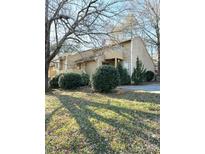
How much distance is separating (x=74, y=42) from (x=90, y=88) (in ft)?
1.65

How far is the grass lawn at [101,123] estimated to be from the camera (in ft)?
4.32

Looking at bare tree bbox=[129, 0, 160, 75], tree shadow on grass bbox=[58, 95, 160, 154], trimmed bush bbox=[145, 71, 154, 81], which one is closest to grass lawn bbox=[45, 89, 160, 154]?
tree shadow on grass bbox=[58, 95, 160, 154]

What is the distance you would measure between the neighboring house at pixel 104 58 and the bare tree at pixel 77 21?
108 millimetres

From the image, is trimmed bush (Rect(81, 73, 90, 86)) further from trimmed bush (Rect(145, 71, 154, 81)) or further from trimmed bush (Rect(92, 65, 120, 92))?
trimmed bush (Rect(145, 71, 154, 81))

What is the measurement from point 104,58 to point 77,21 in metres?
0.48

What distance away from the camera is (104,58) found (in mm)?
1781

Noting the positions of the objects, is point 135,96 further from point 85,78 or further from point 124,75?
point 85,78

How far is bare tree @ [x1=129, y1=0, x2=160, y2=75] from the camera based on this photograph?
4.21 feet

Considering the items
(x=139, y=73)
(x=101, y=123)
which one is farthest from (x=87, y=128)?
(x=139, y=73)

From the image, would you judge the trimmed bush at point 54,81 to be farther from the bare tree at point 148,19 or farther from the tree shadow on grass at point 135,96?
the bare tree at point 148,19

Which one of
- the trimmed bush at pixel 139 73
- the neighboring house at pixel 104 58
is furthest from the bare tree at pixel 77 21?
the trimmed bush at pixel 139 73
